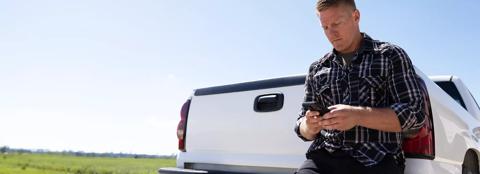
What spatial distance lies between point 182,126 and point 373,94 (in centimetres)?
210


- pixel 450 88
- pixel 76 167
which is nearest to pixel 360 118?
pixel 450 88

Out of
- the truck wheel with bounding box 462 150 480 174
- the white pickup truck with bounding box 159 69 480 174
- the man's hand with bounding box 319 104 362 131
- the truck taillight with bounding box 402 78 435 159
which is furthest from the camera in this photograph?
the truck wheel with bounding box 462 150 480 174

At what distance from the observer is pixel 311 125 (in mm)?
1973

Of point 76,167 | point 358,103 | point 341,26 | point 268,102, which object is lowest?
point 76,167

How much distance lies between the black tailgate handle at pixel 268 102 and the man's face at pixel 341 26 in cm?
99

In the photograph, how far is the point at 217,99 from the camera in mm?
3568

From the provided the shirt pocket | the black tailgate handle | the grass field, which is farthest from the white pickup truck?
the grass field

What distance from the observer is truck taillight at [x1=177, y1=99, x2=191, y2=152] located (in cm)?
376

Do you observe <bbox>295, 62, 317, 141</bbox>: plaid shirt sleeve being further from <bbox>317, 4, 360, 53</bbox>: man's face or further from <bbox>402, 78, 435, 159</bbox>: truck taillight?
<bbox>402, 78, 435, 159</bbox>: truck taillight

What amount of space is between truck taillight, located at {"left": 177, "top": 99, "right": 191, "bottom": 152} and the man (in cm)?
174

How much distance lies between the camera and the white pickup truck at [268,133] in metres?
2.61

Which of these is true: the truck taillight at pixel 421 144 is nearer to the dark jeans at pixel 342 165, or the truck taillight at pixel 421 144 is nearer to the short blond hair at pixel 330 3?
the dark jeans at pixel 342 165

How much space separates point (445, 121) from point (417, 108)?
1.03m

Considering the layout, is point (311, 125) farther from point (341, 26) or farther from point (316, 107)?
point (341, 26)
